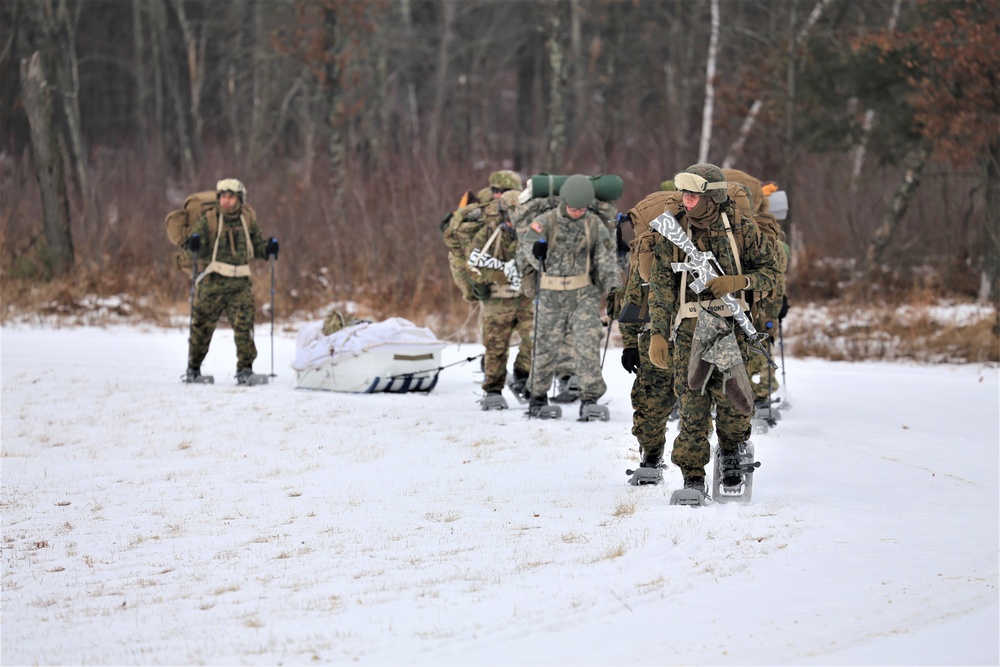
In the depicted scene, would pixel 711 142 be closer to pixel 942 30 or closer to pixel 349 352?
pixel 942 30

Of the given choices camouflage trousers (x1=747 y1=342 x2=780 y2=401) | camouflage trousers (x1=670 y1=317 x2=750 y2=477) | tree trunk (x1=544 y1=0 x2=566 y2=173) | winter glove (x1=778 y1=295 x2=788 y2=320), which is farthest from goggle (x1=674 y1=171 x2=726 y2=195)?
tree trunk (x1=544 y1=0 x2=566 y2=173)

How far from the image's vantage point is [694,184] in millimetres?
7523

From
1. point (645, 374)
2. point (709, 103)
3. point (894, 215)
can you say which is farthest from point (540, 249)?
point (709, 103)

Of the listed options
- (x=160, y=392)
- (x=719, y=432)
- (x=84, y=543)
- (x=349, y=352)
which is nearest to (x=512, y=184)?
(x=349, y=352)

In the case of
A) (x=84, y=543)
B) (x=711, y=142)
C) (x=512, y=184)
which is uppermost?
(x=711, y=142)

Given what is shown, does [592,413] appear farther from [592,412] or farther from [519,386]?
[519,386]

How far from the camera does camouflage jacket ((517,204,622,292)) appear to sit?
36.1 feet

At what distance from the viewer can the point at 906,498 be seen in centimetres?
838

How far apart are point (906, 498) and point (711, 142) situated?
2079cm

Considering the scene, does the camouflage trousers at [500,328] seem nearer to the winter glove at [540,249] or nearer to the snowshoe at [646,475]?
the winter glove at [540,249]

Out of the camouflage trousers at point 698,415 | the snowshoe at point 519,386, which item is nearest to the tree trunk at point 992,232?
the snowshoe at point 519,386

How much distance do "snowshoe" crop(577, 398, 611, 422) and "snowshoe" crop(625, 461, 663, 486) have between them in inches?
98.7

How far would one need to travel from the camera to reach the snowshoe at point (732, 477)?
7.94 meters

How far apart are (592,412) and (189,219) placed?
519 centimetres
